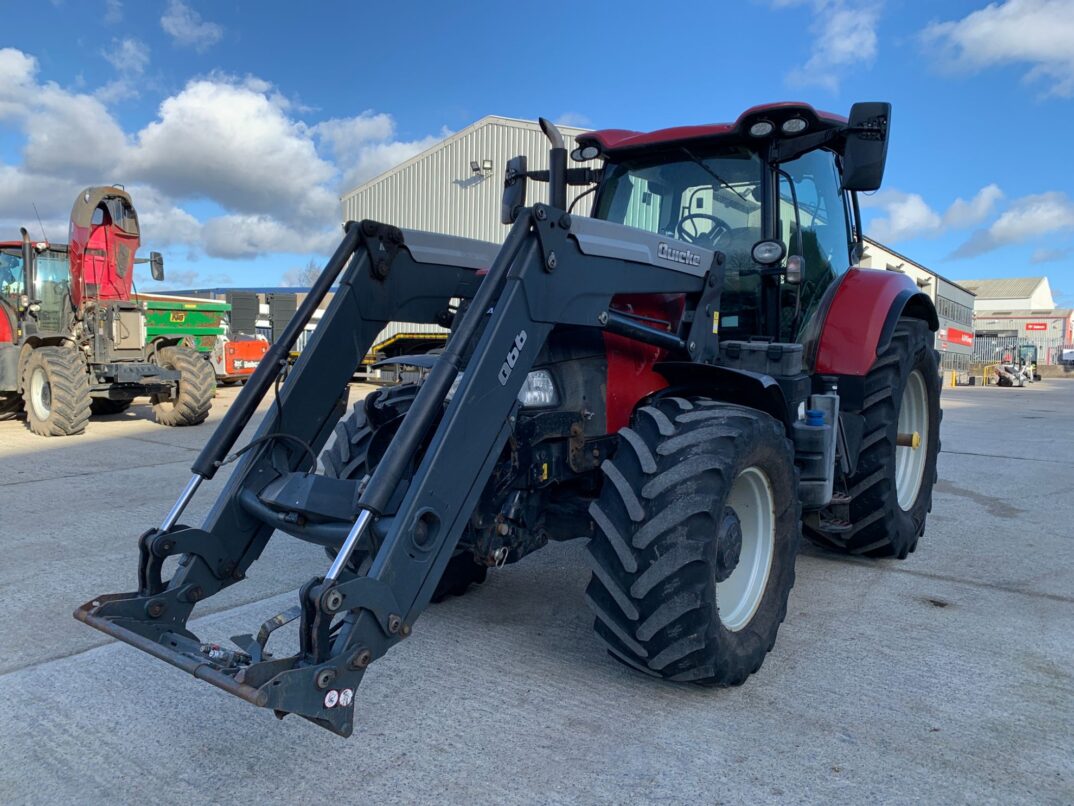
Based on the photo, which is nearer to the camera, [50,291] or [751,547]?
[751,547]

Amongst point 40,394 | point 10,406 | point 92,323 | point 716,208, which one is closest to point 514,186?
point 716,208

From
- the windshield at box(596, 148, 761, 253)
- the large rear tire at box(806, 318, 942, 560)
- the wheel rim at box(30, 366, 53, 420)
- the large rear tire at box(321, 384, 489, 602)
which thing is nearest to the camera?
the large rear tire at box(321, 384, 489, 602)

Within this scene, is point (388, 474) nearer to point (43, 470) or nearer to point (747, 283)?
point (747, 283)

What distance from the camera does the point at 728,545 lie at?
318cm

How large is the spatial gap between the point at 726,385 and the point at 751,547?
0.70 metres

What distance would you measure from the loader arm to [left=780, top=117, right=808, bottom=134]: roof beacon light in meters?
0.78

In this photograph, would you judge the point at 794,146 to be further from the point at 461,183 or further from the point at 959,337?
the point at 461,183

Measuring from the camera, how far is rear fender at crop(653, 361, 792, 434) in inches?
134

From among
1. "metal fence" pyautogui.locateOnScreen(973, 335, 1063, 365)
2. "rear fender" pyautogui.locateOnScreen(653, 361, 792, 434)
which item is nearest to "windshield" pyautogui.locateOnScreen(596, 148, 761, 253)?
"rear fender" pyautogui.locateOnScreen(653, 361, 792, 434)

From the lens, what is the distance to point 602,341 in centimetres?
351

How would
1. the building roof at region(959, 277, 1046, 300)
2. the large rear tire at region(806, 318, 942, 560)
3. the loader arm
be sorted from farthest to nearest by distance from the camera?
1. the building roof at region(959, 277, 1046, 300)
2. the large rear tire at region(806, 318, 942, 560)
3. the loader arm

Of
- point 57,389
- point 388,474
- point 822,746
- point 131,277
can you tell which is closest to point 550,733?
point 822,746

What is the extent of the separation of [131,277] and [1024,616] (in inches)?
462

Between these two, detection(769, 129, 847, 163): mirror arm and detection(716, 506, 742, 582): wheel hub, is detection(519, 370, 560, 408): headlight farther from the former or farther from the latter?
detection(769, 129, 847, 163): mirror arm
